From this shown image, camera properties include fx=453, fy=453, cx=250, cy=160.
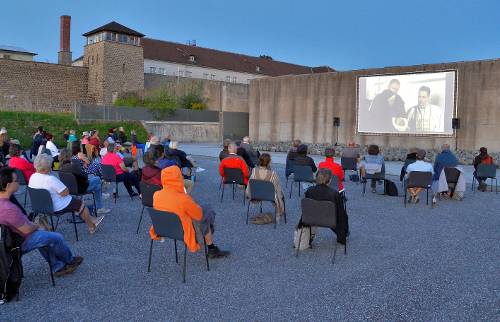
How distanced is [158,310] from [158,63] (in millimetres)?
47300

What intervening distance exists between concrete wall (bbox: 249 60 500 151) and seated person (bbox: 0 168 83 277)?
61.0 feet

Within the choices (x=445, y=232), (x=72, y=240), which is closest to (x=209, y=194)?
(x=72, y=240)

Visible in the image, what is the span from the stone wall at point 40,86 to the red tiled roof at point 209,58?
31.2 feet

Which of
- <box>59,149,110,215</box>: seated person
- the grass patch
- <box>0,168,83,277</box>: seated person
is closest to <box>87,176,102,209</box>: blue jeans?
<box>59,149,110,215</box>: seated person

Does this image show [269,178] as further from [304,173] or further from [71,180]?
[71,180]

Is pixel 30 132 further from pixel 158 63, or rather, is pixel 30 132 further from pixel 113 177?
pixel 158 63

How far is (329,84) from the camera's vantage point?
24031 mm

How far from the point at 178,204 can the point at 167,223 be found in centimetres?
22

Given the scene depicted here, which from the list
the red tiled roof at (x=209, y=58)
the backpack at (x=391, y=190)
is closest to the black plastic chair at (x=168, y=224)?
the backpack at (x=391, y=190)

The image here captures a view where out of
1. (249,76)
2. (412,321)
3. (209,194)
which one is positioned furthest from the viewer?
(249,76)

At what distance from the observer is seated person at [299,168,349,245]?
5070 mm

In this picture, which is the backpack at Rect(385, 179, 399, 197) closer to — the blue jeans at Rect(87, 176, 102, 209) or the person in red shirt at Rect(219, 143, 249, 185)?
the person in red shirt at Rect(219, 143, 249, 185)

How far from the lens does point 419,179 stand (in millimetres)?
8062

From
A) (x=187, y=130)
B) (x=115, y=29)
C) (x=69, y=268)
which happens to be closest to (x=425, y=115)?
(x=187, y=130)
